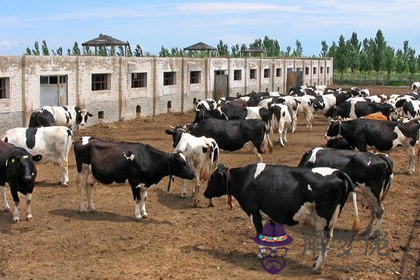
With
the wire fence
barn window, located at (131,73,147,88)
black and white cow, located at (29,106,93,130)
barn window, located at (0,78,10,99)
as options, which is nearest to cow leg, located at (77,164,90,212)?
black and white cow, located at (29,106,93,130)

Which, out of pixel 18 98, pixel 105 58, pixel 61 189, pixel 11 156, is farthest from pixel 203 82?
pixel 11 156

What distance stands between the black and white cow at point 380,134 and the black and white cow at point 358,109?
24.9 feet

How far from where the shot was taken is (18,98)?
20703mm

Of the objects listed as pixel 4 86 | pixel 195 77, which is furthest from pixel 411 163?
pixel 195 77

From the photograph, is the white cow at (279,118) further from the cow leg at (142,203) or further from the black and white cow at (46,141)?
the cow leg at (142,203)

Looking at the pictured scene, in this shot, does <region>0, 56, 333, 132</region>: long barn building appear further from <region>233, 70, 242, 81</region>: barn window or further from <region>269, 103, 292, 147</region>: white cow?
<region>269, 103, 292, 147</region>: white cow

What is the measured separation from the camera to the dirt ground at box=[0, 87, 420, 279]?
758 cm

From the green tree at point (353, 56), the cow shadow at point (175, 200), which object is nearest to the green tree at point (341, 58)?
the green tree at point (353, 56)

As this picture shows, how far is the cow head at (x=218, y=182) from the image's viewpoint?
8.96 metres

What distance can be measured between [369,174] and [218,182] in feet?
9.04

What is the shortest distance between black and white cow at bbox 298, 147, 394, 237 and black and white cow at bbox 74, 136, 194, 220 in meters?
Answer: 2.97

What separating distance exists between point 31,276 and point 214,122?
26.8 feet

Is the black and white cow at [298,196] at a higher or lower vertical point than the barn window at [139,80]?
lower

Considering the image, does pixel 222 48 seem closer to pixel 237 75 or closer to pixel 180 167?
pixel 237 75
